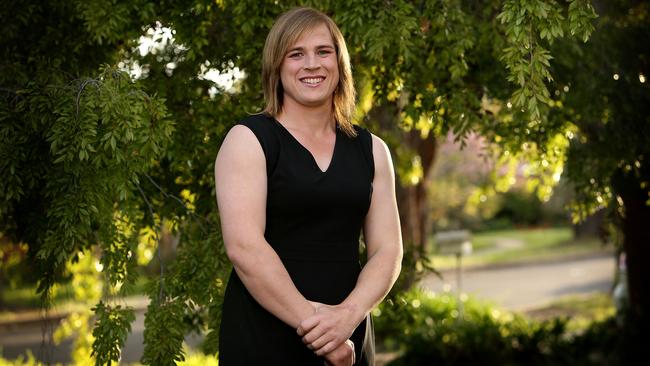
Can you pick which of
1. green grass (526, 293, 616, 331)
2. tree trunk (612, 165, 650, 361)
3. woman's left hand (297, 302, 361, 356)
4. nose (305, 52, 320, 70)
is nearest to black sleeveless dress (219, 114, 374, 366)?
woman's left hand (297, 302, 361, 356)

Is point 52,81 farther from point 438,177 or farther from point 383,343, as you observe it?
point 438,177

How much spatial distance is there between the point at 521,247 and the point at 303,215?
88.1ft

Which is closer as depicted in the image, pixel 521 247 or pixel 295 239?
pixel 295 239

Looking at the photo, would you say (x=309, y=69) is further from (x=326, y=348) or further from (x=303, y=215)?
(x=326, y=348)

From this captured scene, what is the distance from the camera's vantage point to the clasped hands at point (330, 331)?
97.3 inches

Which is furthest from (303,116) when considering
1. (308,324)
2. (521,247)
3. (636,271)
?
(521,247)

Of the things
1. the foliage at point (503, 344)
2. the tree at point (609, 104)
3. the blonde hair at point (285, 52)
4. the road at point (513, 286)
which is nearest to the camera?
the blonde hair at point (285, 52)

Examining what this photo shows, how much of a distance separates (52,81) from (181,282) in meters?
1.15

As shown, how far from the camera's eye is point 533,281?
63.1 feet

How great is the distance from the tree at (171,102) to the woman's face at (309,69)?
853mm

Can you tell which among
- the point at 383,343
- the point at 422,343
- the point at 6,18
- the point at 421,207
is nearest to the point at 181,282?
the point at 6,18

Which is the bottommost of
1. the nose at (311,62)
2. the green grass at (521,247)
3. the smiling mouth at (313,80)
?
the green grass at (521,247)

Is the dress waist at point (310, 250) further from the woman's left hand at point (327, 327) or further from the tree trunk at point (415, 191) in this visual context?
the tree trunk at point (415, 191)

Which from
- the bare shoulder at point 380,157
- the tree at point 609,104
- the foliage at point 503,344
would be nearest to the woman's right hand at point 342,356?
the bare shoulder at point 380,157
